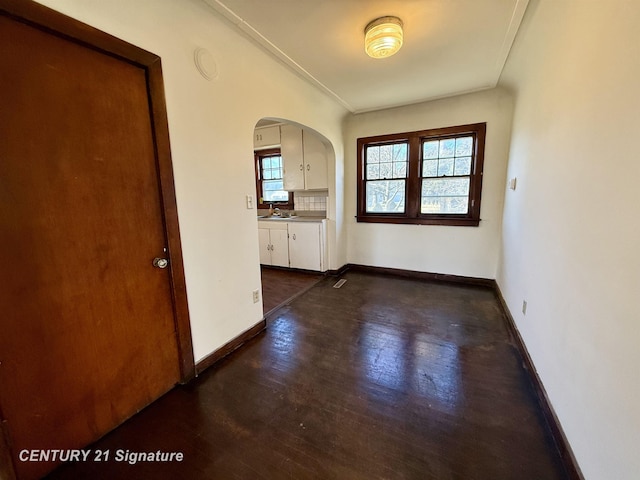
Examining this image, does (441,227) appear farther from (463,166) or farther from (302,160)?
(302,160)

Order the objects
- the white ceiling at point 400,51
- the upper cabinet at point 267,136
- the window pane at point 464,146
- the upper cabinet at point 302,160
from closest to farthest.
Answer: the white ceiling at point 400,51 → the window pane at point 464,146 → the upper cabinet at point 302,160 → the upper cabinet at point 267,136

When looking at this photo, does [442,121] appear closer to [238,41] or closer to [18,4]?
[238,41]

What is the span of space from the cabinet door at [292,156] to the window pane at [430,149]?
182 cm

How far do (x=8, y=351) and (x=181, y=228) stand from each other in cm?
92

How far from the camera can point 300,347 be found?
224 centimetres

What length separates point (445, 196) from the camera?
3.67m

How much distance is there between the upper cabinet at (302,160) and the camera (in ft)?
13.3

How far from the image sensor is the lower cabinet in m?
4.01

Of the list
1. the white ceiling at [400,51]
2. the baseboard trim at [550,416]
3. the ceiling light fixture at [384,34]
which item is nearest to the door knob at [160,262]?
the white ceiling at [400,51]

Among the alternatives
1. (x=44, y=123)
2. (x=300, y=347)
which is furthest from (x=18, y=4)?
(x=300, y=347)

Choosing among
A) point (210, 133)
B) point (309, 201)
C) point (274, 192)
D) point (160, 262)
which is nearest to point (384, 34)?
point (210, 133)

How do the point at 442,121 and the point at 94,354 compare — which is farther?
the point at 442,121

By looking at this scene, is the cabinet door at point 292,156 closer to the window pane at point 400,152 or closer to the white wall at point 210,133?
the window pane at point 400,152

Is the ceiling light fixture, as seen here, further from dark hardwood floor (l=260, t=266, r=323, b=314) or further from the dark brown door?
dark hardwood floor (l=260, t=266, r=323, b=314)
